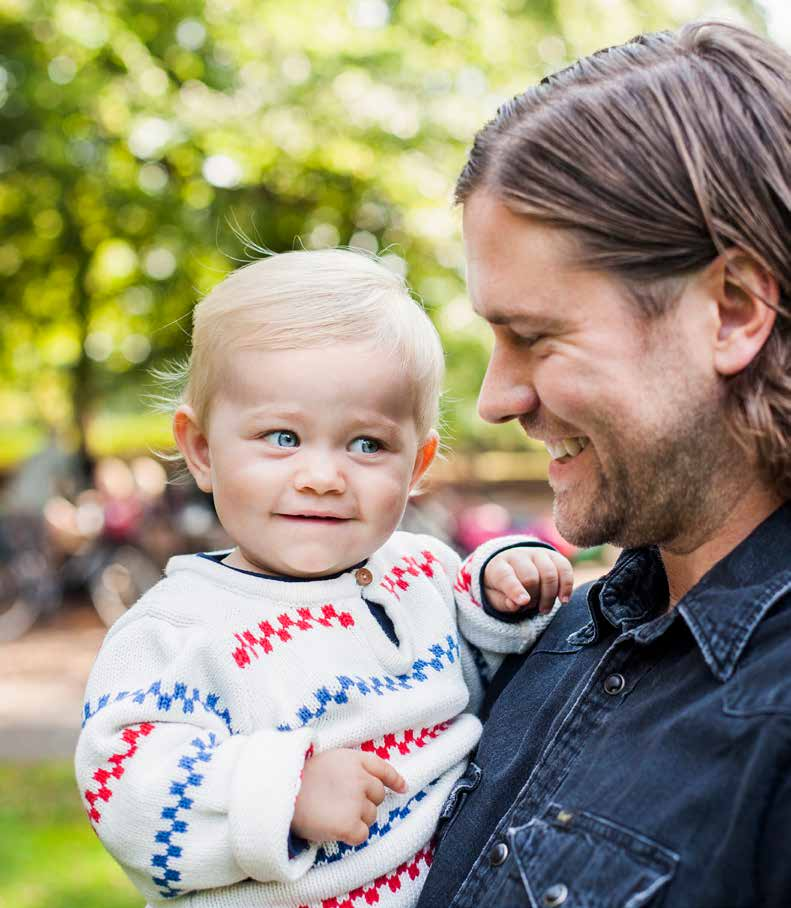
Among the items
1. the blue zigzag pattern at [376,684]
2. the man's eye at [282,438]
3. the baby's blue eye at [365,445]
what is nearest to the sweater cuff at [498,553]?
the blue zigzag pattern at [376,684]

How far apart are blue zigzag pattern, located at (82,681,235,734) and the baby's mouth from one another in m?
0.65

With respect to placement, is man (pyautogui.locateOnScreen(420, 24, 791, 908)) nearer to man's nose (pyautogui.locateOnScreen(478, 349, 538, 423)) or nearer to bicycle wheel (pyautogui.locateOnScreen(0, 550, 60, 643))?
man's nose (pyautogui.locateOnScreen(478, 349, 538, 423))

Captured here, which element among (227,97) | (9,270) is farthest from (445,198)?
(9,270)

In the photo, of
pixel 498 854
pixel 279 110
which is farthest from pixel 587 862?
pixel 279 110

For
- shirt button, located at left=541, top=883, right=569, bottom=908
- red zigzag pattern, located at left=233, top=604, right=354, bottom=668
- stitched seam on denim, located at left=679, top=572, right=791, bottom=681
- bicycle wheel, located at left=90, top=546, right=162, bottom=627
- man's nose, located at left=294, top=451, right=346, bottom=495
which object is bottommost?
bicycle wheel, located at left=90, top=546, right=162, bottom=627

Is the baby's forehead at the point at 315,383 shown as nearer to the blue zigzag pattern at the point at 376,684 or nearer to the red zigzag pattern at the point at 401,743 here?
the blue zigzag pattern at the point at 376,684

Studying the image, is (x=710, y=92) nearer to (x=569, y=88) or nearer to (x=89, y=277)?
(x=569, y=88)

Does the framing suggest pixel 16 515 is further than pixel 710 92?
Yes

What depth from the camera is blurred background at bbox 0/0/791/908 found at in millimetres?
9711

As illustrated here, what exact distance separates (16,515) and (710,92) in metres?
10.3

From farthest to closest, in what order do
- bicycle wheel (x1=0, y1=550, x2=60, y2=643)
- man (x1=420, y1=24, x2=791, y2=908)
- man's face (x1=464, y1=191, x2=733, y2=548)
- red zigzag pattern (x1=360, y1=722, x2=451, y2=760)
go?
bicycle wheel (x1=0, y1=550, x2=60, y2=643) → red zigzag pattern (x1=360, y1=722, x2=451, y2=760) → man's face (x1=464, y1=191, x2=733, y2=548) → man (x1=420, y1=24, x2=791, y2=908)

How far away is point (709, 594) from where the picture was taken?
61.2 inches

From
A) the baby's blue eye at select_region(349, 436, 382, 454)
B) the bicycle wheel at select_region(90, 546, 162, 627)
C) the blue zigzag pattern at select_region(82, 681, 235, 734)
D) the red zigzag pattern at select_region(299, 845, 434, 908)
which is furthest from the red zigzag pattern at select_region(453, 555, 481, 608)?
the bicycle wheel at select_region(90, 546, 162, 627)

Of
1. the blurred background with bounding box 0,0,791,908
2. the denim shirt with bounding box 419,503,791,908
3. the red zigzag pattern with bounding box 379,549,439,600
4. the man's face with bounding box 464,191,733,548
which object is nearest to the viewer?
the denim shirt with bounding box 419,503,791,908
